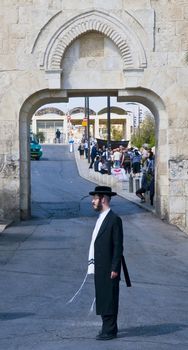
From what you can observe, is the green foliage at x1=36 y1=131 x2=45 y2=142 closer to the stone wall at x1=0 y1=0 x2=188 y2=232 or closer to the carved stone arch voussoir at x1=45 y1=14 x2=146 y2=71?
the stone wall at x1=0 y1=0 x2=188 y2=232

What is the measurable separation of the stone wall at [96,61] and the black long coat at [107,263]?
1330 centimetres

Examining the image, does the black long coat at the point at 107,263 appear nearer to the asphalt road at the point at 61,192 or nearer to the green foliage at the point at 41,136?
the asphalt road at the point at 61,192

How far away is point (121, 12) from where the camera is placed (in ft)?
73.0

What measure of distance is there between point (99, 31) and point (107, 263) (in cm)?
1408

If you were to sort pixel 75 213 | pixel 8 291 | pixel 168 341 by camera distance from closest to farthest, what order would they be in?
1. pixel 168 341
2. pixel 8 291
3. pixel 75 213

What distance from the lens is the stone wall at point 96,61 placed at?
2217 centimetres

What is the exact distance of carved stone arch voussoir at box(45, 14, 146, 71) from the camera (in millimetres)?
22219

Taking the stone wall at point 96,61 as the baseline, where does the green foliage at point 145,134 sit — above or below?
below

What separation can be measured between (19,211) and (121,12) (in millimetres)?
6227

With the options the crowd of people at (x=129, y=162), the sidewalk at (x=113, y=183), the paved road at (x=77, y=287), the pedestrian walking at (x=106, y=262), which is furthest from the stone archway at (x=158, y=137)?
the pedestrian walking at (x=106, y=262)

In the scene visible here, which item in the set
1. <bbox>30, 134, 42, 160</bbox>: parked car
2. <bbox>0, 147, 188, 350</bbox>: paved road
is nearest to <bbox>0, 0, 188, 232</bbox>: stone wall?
<bbox>0, 147, 188, 350</bbox>: paved road

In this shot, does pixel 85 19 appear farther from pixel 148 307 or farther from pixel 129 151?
pixel 129 151

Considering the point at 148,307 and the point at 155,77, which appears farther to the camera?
the point at 155,77

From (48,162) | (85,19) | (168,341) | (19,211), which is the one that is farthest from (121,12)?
(48,162)
